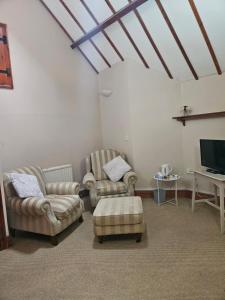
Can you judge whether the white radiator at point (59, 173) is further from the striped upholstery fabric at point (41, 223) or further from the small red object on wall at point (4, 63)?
the small red object on wall at point (4, 63)

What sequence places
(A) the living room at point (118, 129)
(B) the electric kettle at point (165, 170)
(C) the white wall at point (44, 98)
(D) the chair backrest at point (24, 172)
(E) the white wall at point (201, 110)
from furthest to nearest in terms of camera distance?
1. (B) the electric kettle at point (165, 170)
2. (E) the white wall at point (201, 110)
3. (C) the white wall at point (44, 98)
4. (D) the chair backrest at point (24, 172)
5. (A) the living room at point (118, 129)

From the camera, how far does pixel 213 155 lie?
3.49 meters

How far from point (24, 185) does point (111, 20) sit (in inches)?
112

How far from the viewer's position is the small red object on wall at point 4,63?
3.55 m

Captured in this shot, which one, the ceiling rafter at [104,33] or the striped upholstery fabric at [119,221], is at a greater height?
the ceiling rafter at [104,33]

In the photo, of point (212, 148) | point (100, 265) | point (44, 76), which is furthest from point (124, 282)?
point (44, 76)

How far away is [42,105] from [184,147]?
2.71m

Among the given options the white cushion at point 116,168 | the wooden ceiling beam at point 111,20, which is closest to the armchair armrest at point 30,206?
the white cushion at point 116,168

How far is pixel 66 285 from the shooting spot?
214 cm

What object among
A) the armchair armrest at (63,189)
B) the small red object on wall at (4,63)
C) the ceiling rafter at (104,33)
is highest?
the ceiling rafter at (104,33)

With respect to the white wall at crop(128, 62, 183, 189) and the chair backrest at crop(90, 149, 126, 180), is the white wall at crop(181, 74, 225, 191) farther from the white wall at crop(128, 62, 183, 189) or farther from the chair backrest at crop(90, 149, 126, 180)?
the chair backrest at crop(90, 149, 126, 180)

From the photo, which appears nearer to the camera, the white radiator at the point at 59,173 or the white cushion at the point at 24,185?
the white cushion at the point at 24,185

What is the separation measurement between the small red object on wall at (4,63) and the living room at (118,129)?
0.25 ft

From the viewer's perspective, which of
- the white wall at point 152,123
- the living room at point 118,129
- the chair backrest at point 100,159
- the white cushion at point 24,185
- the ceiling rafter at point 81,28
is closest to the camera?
the living room at point 118,129
